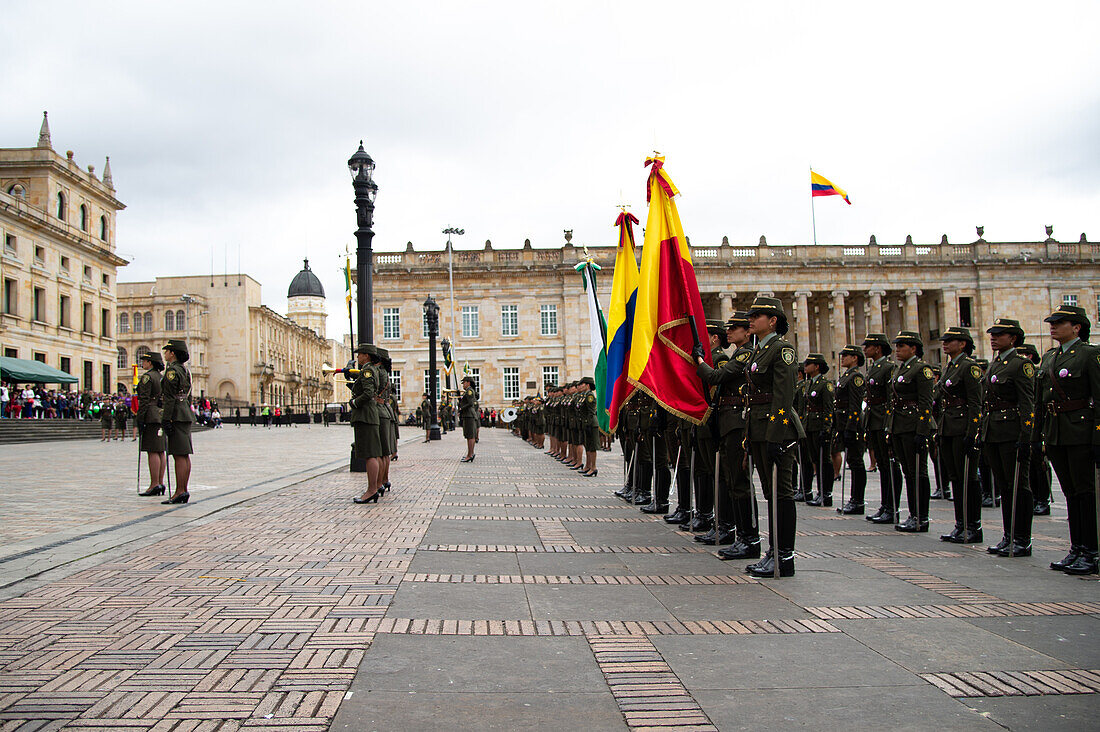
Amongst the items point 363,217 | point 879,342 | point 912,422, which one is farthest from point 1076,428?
point 363,217

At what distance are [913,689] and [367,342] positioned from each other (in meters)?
10.6

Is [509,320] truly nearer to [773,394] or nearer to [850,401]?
[850,401]

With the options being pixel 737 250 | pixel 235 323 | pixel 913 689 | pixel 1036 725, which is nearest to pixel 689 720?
pixel 913 689

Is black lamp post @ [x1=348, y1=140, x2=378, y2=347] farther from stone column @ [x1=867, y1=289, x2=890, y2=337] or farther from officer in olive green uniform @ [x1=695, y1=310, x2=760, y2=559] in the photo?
stone column @ [x1=867, y1=289, x2=890, y2=337]

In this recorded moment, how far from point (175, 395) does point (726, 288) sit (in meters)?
52.0

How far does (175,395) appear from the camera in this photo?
10234mm

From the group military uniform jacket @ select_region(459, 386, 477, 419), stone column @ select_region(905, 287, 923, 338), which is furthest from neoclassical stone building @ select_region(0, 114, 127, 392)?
stone column @ select_region(905, 287, 923, 338)

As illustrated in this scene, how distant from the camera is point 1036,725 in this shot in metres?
3.23

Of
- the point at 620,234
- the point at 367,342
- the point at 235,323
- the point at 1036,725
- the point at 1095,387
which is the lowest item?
the point at 1036,725

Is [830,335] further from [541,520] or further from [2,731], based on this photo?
[2,731]

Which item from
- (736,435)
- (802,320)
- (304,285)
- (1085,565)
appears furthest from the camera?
(304,285)

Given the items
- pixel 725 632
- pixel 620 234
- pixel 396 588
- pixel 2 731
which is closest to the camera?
pixel 2 731

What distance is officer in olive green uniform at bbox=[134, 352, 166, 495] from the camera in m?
10.5

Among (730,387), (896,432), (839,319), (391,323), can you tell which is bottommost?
(896,432)
